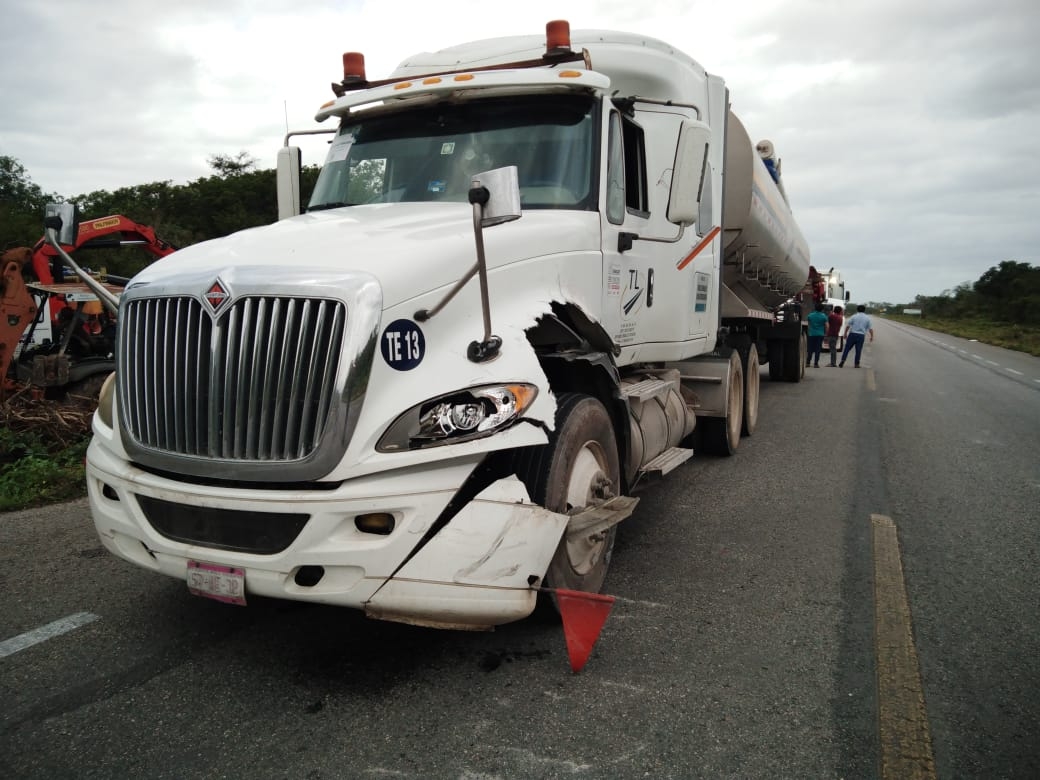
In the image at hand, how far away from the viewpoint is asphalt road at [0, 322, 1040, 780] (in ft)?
8.87

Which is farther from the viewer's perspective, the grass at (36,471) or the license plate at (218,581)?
the grass at (36,471)

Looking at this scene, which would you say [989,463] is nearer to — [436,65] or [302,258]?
[436,65]

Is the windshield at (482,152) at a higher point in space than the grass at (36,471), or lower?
higher

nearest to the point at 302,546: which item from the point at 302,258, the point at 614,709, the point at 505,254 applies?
the point at 302,258

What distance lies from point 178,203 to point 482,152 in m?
38.4

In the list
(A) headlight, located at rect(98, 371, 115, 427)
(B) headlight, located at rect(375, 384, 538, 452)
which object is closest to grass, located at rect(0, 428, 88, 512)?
(A) headlight, located at rect(98, 371, 115, 427)

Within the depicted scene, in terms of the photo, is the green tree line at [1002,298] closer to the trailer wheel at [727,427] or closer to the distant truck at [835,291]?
the distant truck at [835,291]

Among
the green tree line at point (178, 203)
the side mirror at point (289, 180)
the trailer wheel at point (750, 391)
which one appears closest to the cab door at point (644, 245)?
the side mirror at point (289, 180)

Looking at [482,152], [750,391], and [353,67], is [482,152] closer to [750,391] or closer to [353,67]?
[353,67]

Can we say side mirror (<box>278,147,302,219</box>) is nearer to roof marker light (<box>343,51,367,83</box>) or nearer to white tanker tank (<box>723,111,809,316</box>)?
roof marker light (<box>343,51,367,83</box>)

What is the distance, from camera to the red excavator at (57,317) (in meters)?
8.46

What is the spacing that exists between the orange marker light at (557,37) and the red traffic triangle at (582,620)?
3.08 m

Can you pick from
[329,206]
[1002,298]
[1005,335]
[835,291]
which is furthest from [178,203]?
[1002,298]

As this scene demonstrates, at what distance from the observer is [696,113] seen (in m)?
5.65
